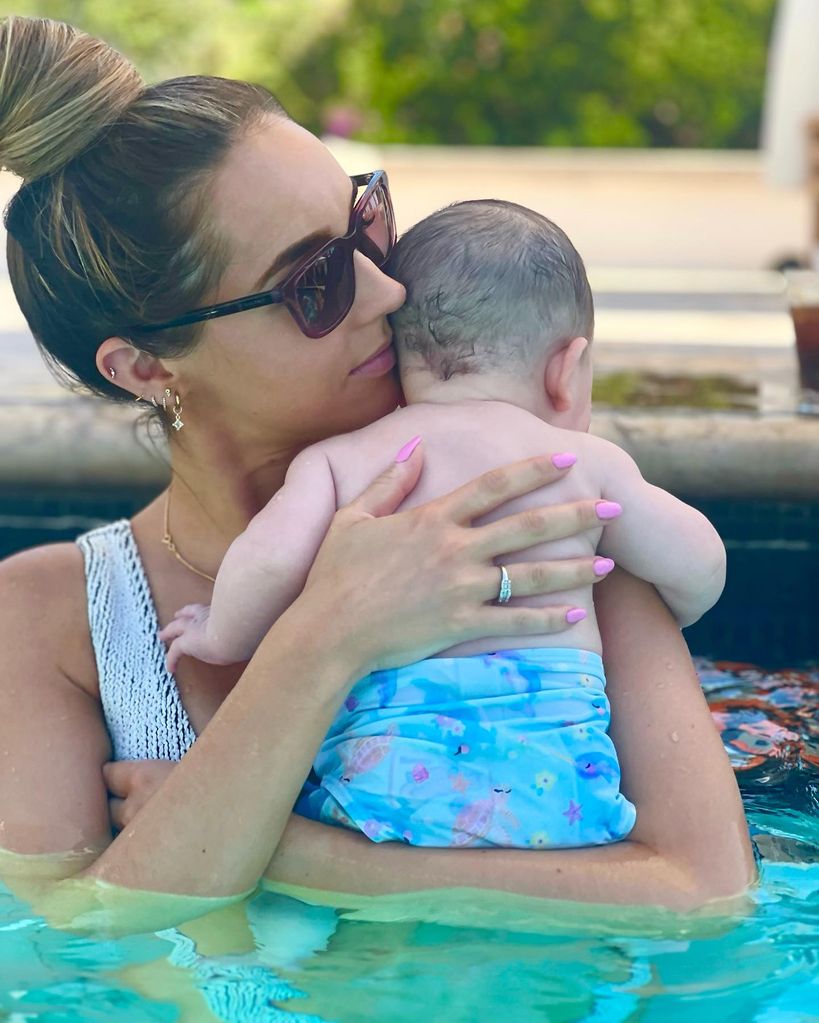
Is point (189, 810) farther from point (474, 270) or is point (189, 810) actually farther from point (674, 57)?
point (674, 57)

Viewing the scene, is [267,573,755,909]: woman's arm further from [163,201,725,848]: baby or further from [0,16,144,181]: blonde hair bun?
[0,16,144,181]: blonde hair bun

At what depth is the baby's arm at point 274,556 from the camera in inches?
92.1

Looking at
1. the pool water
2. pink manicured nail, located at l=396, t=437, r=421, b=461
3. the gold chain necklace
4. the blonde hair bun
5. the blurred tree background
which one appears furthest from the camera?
the blurred tree background

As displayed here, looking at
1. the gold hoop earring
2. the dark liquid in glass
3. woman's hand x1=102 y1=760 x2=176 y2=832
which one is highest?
the gold hoop earring

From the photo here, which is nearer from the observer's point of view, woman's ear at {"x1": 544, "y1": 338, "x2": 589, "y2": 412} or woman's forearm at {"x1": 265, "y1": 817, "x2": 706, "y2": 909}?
woman's forearm at {"x1": 265, "y1": 817, "x2": 706, "y2": 909}

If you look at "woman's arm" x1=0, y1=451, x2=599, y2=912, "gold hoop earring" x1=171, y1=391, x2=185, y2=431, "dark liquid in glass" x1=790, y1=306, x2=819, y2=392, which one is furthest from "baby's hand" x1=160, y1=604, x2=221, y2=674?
"dark liquid in glass" x1=790, y1=306, x2=819, y2=392

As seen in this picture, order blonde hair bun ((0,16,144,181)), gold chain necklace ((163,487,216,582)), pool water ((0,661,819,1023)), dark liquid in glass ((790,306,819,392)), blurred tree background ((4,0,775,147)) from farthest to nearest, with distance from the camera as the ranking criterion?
blurred tree background ((4,0,775,147))
dark liquid in glass ((790,306,819,392))
gold chain necklace ((163,487,216,582))
blonde hair bun ((0,16,144,181))
pool water ((0,661,819,1023))

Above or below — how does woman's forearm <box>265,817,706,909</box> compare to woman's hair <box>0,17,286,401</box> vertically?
below

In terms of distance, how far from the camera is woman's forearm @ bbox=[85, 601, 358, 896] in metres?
2.22

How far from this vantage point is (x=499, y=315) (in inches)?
93.7

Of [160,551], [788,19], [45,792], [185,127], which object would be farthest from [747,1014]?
[788,19]

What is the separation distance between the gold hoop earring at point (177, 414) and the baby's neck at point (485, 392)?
19.6 inches

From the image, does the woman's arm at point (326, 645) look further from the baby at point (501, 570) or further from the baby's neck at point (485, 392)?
the baby's neck at point (485, 392)

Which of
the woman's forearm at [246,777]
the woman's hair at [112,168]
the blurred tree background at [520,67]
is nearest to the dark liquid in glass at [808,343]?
the woman's hair at [112,168]
